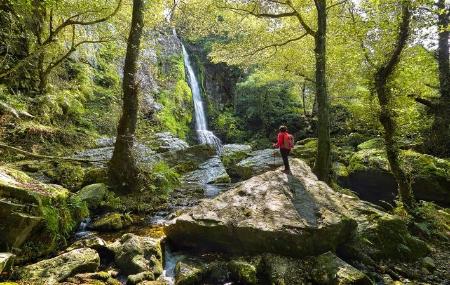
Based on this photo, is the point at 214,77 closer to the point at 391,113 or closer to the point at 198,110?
the point at 198,110

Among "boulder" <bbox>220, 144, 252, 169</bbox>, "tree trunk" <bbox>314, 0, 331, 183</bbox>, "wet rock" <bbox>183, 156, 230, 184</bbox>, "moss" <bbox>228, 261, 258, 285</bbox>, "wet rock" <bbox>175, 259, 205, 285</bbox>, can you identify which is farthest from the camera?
"boulder" <bbox>220, 144, 252, 169</bbox>

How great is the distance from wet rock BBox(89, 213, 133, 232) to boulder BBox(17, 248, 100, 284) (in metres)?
1.92

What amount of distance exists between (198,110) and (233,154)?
28.8ft

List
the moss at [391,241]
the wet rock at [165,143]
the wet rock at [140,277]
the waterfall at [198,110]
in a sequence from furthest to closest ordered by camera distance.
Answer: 1. the waterfall at [198,110]
2. the wet rock at [165,143]
3. the moss at [391,241]
4. the wet rock at [140,277]

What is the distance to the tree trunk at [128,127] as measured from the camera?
10719mm

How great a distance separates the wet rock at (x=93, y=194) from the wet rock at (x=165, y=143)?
6.26m

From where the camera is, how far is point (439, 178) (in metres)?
12.6

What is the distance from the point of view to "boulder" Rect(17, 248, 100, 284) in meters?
5.42

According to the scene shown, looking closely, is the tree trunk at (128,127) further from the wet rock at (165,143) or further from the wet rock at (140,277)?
the wet rock at (165,143)

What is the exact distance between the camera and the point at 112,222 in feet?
27.9

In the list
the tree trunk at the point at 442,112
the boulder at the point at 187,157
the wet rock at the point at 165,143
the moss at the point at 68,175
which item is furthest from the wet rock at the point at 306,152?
the moss at the point at 68,175

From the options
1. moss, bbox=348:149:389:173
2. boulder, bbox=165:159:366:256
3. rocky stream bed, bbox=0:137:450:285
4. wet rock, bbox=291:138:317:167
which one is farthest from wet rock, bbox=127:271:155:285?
wet rock, bbox=291:138:317:167

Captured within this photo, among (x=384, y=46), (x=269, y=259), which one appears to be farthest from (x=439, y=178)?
(x=269, y=259)

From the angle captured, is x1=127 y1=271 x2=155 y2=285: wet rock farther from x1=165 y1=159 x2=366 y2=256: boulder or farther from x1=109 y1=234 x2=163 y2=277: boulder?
x1=165 y1=159 x2=366 y2=256: boulder
